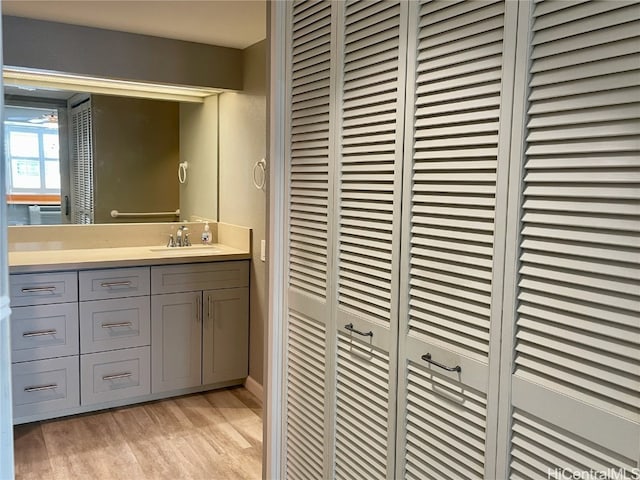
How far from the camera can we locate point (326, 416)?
6.27 feet

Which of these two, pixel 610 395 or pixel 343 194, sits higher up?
pixel 343 194

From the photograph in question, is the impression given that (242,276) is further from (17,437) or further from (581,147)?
(581,147)

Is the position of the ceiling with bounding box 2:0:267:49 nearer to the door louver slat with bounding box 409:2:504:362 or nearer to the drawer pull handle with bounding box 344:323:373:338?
the door louver slat with bounding box 409:2:504:362

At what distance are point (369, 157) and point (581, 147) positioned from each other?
2.26 ft

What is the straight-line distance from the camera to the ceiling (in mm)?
2777

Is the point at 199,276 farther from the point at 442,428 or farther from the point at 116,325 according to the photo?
the point at 442,428

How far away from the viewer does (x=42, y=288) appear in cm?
308

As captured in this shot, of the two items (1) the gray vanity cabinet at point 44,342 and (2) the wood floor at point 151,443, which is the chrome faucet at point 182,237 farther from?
(2) the wood floor at point 151,443

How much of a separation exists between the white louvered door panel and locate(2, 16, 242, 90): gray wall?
0.44 m

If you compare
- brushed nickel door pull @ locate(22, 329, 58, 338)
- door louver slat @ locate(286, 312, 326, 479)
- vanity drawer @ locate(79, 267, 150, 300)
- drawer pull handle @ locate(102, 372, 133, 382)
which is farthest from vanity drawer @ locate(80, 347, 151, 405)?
door louver slat @ locate(286, 312, 326, 479)

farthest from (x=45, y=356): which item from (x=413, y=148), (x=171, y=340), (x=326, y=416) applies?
(x=413, y=148)

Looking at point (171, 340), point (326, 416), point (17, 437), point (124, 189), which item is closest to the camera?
point (326, 416)

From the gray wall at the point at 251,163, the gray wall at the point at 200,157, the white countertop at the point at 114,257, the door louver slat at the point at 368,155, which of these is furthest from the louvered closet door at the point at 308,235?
the gray wall at the point at 200,157

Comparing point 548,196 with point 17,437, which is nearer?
point 548,196
